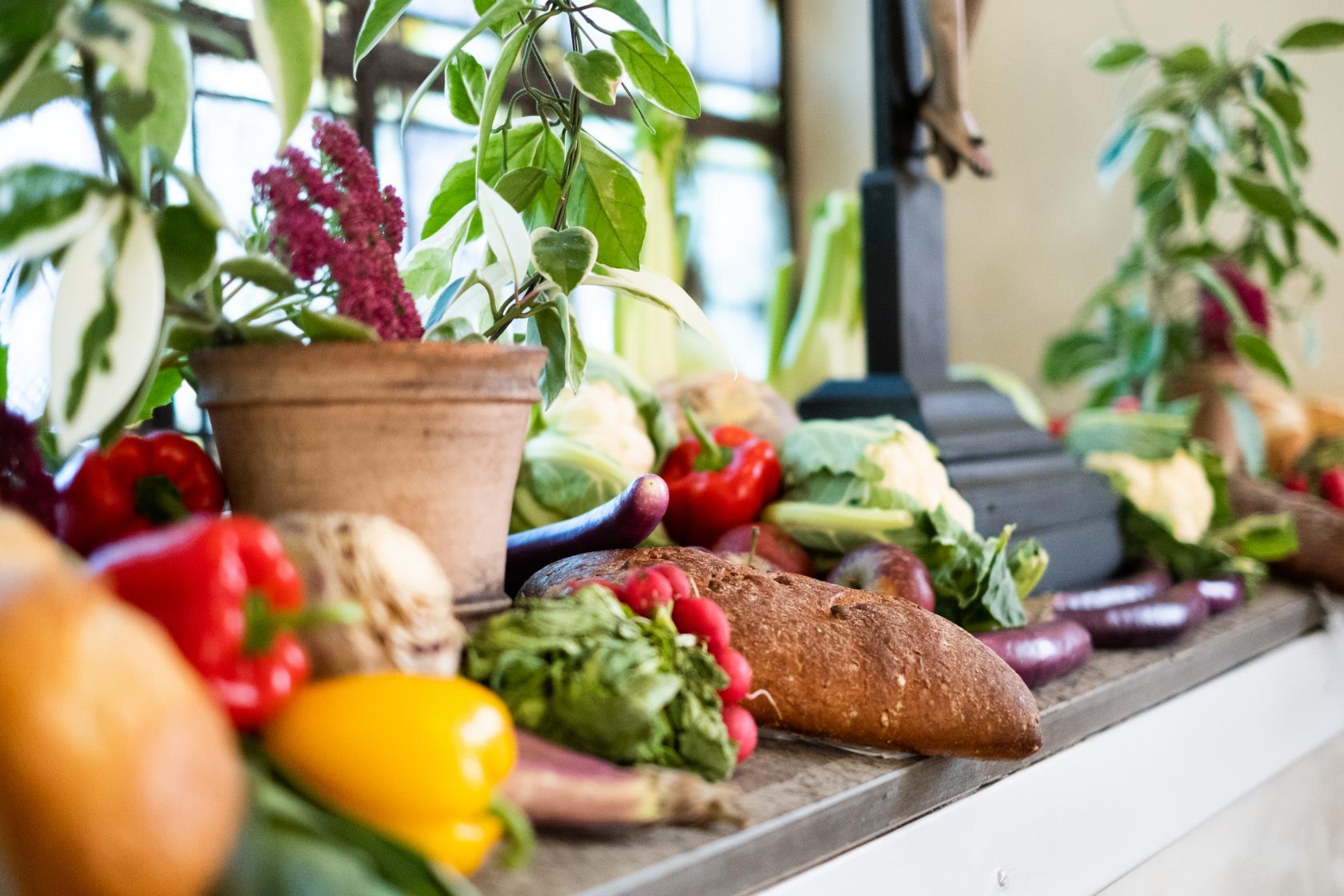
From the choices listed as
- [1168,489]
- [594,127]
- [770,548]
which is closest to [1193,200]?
[1168,489]

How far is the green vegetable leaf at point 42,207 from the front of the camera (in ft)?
1.81

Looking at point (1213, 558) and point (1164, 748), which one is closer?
point (1164, 748)

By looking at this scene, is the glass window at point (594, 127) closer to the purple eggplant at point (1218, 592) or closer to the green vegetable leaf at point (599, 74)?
the green vegetable leaf at point (599, 74)

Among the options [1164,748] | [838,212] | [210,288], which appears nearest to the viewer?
[210,288]

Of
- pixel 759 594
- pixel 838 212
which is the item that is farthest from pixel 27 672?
pixel 838 212

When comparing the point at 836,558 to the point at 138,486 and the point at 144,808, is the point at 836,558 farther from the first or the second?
the point at 144,808

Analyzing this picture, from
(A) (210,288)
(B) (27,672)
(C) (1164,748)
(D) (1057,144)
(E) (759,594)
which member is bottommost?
(C) (1164,748)

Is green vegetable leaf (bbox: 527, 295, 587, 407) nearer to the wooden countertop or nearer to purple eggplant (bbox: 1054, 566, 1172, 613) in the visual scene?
the wooden countertop

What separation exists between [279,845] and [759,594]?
0.48 meters

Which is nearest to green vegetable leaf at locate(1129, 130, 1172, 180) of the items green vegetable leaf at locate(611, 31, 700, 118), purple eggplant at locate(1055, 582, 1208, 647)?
purple eggplant at locate(1055, 582, 1208, 647)

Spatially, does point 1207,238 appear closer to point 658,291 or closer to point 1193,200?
point 1193,200

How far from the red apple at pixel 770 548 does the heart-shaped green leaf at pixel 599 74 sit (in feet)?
1.61

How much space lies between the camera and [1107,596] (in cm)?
132

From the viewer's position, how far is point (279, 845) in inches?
18.7
